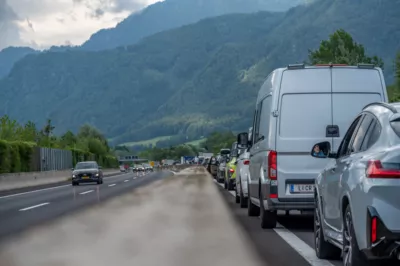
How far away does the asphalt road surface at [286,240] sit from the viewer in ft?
32.3

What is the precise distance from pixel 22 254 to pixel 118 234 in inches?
108

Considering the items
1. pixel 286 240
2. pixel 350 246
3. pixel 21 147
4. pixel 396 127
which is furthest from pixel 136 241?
pixel 21 147

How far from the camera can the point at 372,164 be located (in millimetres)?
6809

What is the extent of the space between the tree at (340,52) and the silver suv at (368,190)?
254 feet

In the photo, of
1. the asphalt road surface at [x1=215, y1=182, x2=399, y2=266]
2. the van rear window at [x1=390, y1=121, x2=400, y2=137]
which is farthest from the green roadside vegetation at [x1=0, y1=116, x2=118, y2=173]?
the van rear window at [x1=390, y1=121, x2=400, y2=137]

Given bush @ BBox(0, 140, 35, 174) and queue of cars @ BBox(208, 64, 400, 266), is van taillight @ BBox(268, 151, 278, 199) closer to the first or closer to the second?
queue of cars @ BBox(208, 64, 400, 266)

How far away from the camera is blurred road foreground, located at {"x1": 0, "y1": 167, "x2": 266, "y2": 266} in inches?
396

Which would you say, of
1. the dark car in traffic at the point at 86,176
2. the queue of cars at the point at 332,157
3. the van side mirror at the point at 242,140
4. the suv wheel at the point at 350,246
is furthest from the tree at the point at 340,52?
the suv wheel at the point at 350,246

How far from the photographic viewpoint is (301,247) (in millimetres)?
11289

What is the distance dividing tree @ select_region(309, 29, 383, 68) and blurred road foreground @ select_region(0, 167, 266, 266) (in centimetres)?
6888

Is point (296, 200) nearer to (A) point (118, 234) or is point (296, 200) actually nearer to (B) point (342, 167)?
(A) point (118, 234)

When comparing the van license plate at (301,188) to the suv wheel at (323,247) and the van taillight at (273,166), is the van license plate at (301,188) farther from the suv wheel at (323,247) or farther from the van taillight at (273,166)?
the suv wheel at (323,247)

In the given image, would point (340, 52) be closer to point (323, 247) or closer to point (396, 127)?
point (323, 247)

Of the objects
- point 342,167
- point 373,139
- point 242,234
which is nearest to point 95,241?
point 242,234
